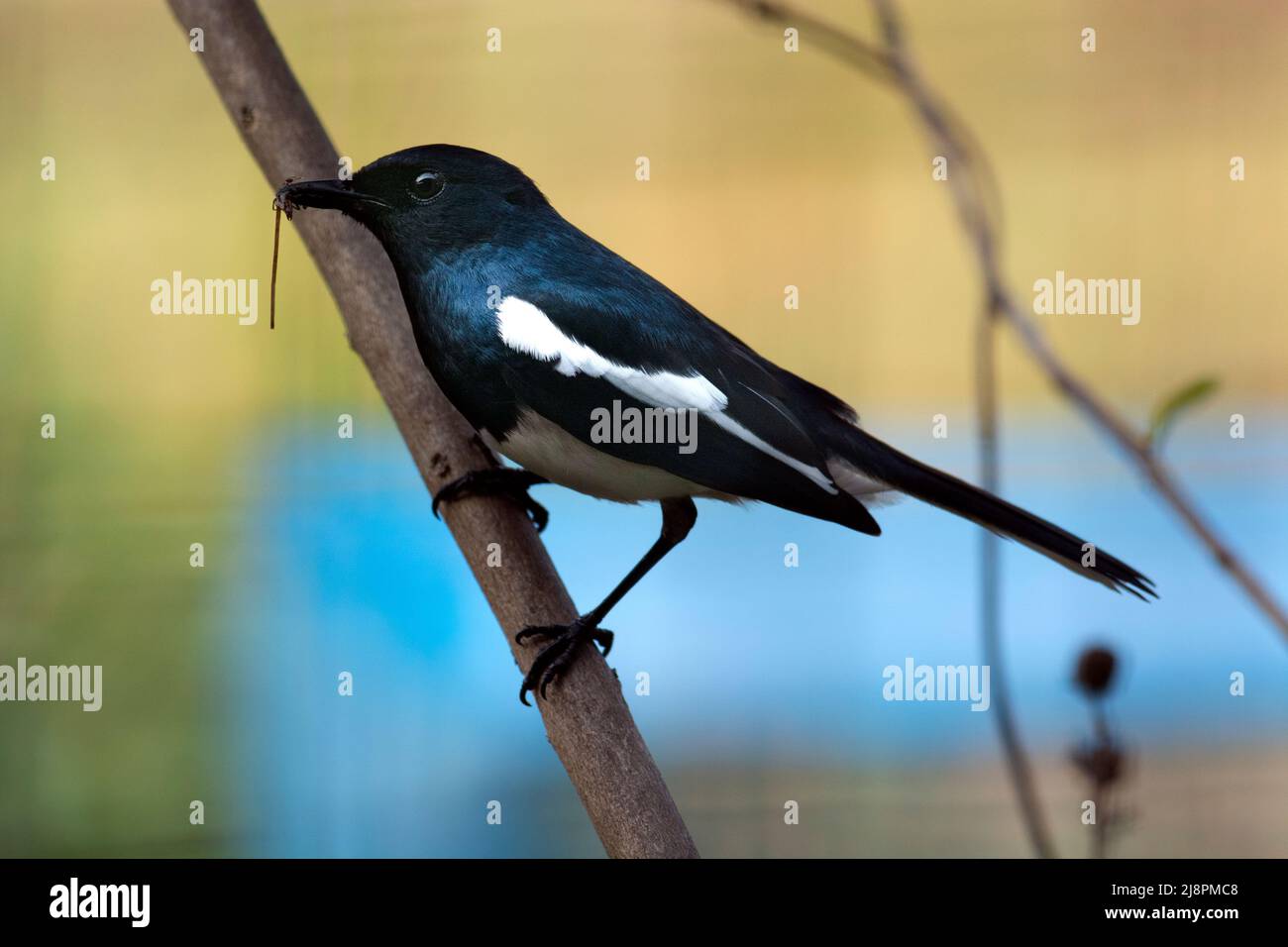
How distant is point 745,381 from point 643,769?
55 cm

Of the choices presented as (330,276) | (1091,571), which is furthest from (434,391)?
(1091,571)

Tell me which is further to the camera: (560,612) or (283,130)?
(283,130)

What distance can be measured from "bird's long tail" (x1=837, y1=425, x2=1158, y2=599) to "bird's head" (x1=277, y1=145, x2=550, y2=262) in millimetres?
652

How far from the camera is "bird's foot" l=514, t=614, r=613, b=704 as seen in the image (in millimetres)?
1474

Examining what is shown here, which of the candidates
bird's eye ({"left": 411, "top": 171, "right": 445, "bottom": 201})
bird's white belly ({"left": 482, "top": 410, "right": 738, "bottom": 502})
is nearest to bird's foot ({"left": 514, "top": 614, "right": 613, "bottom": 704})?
bird's white belly ({"left": 482, "top": 410, "right": 738, "bottom": 502})

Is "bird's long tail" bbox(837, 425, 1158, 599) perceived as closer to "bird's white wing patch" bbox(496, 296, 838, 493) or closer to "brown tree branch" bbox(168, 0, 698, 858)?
"bird's white wing patch" bbox(496, 296, 838, 493)

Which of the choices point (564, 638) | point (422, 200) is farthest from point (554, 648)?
point (422, 200)

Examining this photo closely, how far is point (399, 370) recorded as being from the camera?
1.63 metres

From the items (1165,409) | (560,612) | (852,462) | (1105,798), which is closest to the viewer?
(1105,798)

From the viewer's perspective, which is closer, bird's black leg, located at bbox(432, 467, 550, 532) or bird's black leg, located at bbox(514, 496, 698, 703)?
→ bird's black leg, located at bbox(514, 496, 698, 703)

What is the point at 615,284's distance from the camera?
1.56 m

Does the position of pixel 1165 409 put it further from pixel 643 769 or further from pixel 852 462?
pixel 643 769

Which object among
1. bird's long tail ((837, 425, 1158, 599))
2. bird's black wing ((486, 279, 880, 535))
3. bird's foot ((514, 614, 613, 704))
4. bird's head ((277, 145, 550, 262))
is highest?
bird's head ((277, 145, 550, 262))

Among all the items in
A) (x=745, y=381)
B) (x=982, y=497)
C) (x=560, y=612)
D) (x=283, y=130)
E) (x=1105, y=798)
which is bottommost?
(x=1105, y=798)
